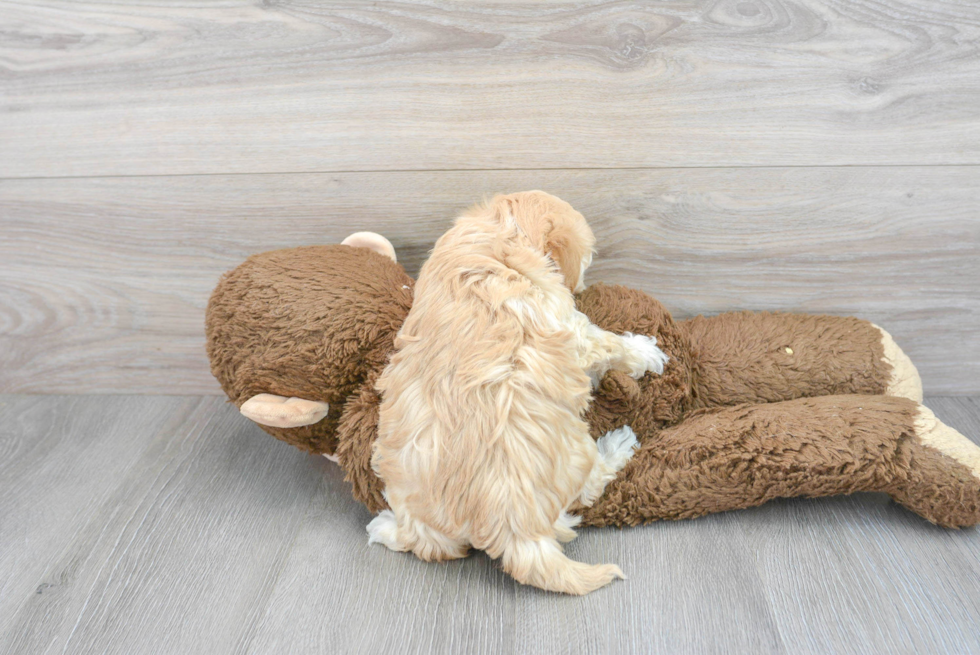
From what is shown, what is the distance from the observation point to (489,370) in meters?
0.80

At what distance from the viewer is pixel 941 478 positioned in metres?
0.89

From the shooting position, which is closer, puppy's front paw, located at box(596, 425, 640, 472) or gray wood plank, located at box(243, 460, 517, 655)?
gray wood plank, located at box(243, 460, 517, 655)

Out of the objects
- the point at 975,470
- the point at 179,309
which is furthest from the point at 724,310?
the point at 179,309

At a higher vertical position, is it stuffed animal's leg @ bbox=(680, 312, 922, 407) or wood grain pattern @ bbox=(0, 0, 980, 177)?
wood grain pattern @ bbox=(0, 0, 980, 177)

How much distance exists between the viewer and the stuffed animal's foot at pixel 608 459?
3.05 ft

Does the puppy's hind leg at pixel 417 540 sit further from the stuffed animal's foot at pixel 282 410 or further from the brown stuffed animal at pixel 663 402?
the stuffed animal's foot at pixel 282 410

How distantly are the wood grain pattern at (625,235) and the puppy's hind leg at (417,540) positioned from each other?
0.46m

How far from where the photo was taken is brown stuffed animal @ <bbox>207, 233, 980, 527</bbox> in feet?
2.97

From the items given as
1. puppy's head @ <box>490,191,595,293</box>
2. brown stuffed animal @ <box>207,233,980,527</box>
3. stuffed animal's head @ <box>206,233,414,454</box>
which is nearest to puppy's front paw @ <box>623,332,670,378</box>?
brown stuffed animal @ <box>207,233,980,527</box>

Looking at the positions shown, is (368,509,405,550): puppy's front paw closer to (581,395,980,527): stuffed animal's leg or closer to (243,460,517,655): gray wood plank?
(243,460,517,655): gray wood plank

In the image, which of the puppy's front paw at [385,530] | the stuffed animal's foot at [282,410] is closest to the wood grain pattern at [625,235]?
the stuffed animal's foot at [282,410]

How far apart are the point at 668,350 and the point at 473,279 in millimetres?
333

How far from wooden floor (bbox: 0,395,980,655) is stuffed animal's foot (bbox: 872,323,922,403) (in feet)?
0.56

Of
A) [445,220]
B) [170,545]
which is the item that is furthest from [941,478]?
[170,545]
